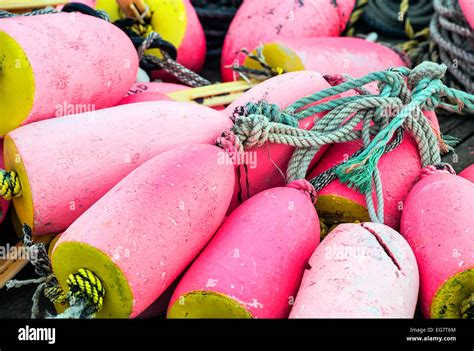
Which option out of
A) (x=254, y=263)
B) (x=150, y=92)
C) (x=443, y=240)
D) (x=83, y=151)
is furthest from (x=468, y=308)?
(x=150, y=92)

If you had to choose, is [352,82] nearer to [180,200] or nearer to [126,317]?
[180,200]

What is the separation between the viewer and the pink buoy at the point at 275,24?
2.08m

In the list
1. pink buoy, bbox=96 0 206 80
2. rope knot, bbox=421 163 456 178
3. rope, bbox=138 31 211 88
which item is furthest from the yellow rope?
pink buoy, bbox=96 0 206 80

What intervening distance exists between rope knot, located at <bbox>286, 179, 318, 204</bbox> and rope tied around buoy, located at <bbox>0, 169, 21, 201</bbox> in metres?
0.56

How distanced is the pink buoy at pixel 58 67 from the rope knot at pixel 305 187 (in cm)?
52

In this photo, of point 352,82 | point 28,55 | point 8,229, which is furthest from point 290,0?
point 8,229

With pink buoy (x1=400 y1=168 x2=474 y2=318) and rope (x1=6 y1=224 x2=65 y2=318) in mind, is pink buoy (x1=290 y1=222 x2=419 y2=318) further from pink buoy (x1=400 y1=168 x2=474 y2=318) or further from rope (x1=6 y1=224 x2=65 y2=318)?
rope (x1=6 y1=224 x2=65 y2=318)

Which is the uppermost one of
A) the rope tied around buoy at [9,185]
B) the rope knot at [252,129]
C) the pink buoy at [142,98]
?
the rope knot at [252,129]

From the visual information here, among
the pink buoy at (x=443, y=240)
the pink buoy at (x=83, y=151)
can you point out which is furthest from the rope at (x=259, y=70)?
the pink buoy at (x=443, y=240)

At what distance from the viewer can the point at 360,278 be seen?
1053 millimetres

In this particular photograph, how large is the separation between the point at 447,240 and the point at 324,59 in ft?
2.70

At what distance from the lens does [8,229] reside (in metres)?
1.50

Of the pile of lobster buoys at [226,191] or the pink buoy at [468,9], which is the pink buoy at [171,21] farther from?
the pink buoy at [468,9]

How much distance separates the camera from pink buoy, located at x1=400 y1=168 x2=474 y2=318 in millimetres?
1091
